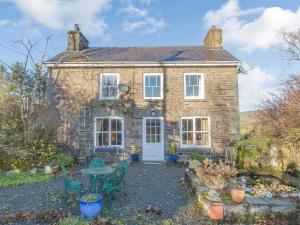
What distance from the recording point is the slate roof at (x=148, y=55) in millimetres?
15492

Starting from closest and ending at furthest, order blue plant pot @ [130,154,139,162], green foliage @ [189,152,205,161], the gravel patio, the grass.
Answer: the gravel patio → the grass → green foliage @ [189,152,205,161] → blue plant pot @ [130,154,139,162]

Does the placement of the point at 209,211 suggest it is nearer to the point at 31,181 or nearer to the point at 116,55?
the point at 31,181

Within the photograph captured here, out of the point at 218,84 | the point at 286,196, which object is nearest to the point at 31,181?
the point at 286,196


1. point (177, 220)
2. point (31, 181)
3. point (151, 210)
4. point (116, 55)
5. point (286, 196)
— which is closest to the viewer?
point (177, 220)

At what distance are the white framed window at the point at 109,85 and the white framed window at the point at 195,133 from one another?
4445 mm

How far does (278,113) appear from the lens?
10164 mm

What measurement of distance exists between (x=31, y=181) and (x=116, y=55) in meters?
9.77

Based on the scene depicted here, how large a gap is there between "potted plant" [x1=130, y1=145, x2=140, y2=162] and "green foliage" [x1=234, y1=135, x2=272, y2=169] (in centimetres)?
546

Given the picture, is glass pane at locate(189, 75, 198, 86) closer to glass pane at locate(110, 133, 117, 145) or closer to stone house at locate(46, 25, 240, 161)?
stone house at locate(46, 25, 240, 161)

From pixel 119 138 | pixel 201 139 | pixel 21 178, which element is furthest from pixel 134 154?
pixel 21 178

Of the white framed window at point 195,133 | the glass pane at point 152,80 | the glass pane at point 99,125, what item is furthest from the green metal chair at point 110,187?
the glass pane at point 152,80

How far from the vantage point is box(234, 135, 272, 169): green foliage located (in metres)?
11.5

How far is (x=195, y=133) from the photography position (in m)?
15.0

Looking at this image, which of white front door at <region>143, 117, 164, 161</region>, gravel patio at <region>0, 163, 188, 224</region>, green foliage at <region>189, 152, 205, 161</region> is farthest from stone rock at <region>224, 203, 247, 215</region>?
white front door at <region>143, 117, 164, 161</region>
